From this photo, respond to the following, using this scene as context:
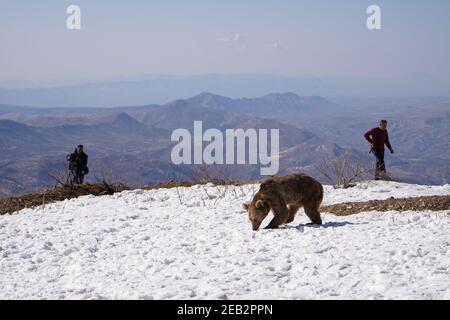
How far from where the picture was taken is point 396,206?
12758mm

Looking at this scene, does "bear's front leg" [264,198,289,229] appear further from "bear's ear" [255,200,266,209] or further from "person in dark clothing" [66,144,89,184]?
"person in dark clothing" [66,144,89,184]

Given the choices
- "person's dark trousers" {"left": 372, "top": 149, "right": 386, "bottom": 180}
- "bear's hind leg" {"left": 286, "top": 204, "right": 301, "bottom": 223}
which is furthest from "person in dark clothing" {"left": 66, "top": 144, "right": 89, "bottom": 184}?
"bear's hind leg" {"left": 286, "top": 204, "right": 301, "bottom": 223}

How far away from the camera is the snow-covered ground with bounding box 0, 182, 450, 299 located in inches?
282

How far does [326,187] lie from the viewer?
1819cm

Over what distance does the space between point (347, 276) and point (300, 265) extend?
2.87ft

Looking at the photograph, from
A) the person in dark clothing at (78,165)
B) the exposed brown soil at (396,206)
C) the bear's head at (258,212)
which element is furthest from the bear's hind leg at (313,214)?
the person in dark clothing at (78,165)

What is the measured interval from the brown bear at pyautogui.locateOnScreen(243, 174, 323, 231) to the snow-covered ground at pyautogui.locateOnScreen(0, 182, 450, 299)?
1.12ft

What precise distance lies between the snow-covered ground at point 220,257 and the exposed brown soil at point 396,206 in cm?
65

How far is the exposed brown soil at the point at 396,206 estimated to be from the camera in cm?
1247

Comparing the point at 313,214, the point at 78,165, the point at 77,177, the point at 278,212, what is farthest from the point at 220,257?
the point at 78,165

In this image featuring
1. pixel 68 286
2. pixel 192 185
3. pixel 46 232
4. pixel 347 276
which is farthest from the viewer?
pixel 192 185

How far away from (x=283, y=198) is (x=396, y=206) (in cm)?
339
